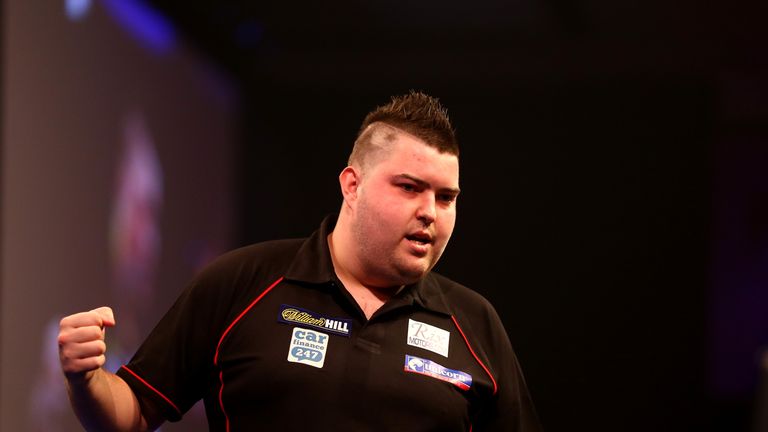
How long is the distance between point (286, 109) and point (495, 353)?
4.07m

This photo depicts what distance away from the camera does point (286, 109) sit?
5.94 meters

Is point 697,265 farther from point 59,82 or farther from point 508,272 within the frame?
point 59,82

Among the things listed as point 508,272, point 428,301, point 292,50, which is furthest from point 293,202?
point 428,301

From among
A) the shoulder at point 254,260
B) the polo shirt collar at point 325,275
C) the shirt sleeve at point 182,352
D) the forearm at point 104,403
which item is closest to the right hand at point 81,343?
the forearm at point 104,403

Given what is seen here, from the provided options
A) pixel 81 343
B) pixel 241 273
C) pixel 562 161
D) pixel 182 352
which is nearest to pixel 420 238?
pixel 241 273

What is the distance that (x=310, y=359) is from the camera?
190 cm

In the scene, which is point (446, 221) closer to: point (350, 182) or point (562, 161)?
point (350, 182)

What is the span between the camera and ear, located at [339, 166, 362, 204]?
2.06 meters

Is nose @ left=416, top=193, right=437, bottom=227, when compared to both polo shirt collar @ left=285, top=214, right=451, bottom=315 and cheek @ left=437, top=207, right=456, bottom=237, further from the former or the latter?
polo shirt collar @ left=285, top=214, right=451, bottom=315

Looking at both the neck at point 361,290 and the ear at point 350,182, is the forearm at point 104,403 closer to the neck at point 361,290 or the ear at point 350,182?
the neck at point 361,290

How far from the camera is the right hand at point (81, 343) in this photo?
65.8 inches

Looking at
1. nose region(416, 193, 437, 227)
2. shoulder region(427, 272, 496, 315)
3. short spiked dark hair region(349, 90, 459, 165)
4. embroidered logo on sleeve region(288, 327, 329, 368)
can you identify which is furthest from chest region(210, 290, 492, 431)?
short spiked dark hair region(349, 90, 459, 165)

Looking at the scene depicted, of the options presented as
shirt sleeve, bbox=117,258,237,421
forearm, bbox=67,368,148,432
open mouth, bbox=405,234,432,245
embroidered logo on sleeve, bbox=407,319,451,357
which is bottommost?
forearm, bbox=67,368,148,432

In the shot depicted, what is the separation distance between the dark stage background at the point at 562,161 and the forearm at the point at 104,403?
11.4 ft
